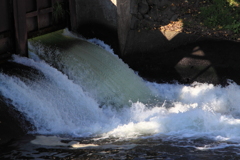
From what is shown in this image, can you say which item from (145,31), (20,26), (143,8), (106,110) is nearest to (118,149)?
(106,110)

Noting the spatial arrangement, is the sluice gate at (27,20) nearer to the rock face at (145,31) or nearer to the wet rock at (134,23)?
the rock face at (145,31)

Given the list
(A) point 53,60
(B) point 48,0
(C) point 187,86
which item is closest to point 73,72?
(A) point 53,60

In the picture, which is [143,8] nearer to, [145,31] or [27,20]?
[145,31]

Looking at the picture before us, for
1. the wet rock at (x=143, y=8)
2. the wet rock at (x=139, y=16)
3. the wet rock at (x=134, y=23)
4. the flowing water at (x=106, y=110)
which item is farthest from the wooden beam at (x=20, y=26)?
the wet rock at (x=143, y=8)

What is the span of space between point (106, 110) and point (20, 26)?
296cm

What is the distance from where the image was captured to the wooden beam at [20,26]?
31.8 feet

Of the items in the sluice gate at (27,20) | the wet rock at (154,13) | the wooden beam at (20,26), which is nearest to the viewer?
the sluice gate at (27,20)

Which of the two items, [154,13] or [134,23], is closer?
[134,23]

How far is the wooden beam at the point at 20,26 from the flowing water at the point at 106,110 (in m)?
0.30

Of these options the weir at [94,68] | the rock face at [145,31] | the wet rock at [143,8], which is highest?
the wet rock at [143,8]

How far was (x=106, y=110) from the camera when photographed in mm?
9586

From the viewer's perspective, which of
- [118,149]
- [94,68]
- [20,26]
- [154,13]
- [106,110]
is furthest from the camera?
[154,13]

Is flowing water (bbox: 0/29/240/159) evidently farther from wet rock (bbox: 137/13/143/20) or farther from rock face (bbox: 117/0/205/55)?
wet rock (bbox: 137/13/143/20)

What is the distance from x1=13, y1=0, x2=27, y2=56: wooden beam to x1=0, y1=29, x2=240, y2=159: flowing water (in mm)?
296
